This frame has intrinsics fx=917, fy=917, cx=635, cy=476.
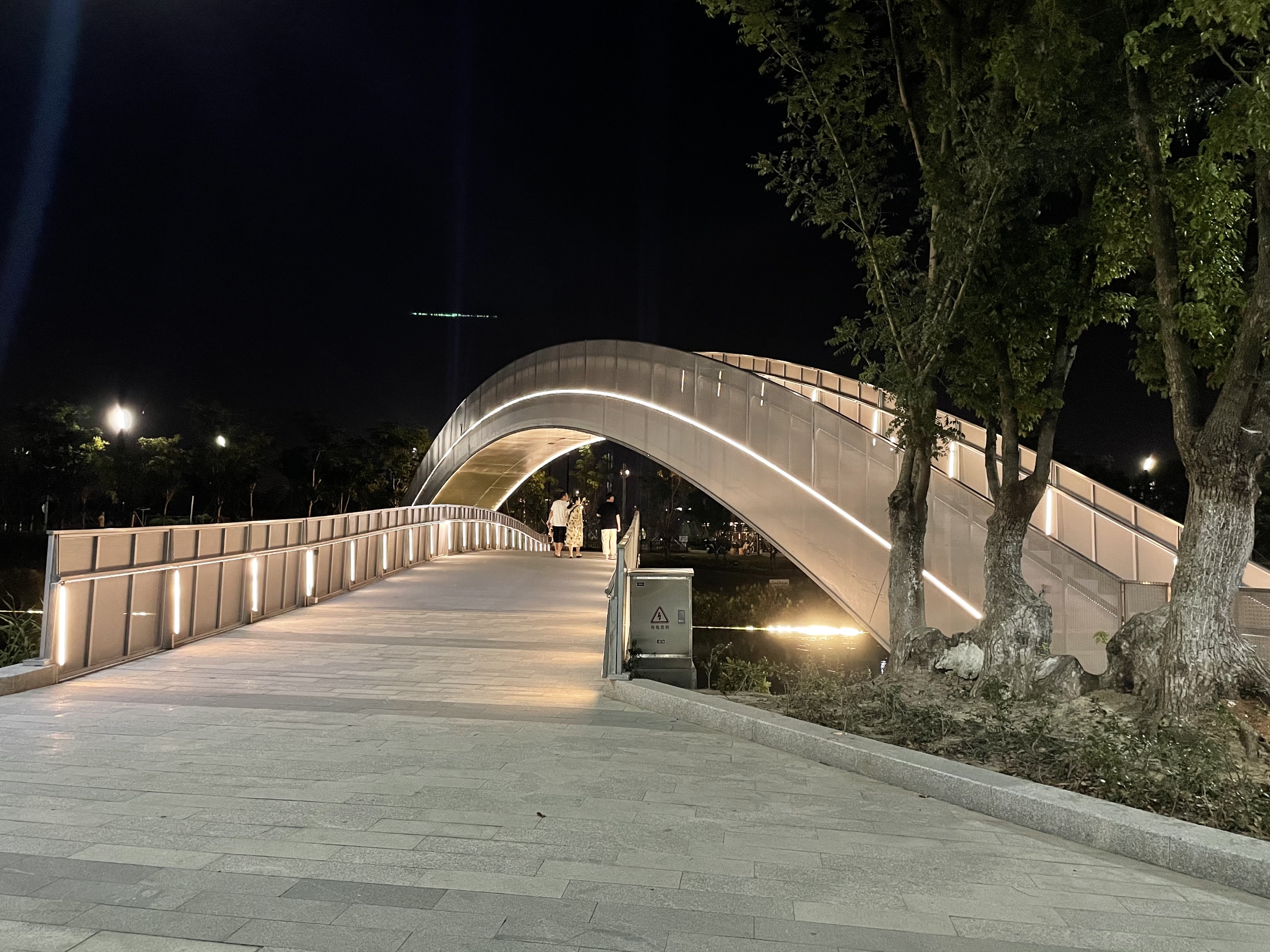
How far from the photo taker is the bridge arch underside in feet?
62.2

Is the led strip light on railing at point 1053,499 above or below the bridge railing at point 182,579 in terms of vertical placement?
above

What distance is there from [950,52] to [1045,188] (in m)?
1.93

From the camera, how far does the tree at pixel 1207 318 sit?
6523 millimetres

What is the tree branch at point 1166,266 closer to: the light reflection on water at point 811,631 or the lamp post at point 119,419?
the light reflection on water at point 811,631

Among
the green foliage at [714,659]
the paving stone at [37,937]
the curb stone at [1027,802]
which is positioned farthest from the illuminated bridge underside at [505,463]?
the paving stone at [37,937]

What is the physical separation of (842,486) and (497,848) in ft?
53.0

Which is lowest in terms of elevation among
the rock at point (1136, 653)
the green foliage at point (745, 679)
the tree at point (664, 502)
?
the green foliage at point (745, 679)

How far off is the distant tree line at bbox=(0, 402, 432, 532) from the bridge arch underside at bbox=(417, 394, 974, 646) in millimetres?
15079

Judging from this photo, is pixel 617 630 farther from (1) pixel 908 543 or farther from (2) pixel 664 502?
(2) pixel 664 502

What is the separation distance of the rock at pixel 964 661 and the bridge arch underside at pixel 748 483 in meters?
7.22

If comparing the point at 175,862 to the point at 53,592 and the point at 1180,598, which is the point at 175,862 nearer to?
the point at 53,592

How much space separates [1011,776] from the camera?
5.40 m

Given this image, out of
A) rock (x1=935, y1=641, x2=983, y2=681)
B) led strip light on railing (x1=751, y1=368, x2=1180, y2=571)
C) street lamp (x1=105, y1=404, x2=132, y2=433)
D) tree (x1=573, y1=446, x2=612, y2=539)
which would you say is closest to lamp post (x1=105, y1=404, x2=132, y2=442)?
street lamp (x1=105, y1=404, x2=132, y2=433)

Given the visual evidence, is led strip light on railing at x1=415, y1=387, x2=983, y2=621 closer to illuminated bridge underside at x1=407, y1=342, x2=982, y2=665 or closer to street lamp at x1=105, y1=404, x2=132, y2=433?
illuminated bridge underside at x1=407, y1=342, x2=982, y2=665
